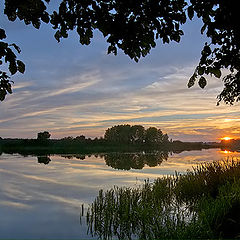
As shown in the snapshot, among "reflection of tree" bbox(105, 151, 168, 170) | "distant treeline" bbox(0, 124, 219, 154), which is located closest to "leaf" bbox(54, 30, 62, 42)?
"reflection of tree" bbox(105, 151, 168, 170)

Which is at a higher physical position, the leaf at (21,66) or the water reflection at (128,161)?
the leaf at (21,66)

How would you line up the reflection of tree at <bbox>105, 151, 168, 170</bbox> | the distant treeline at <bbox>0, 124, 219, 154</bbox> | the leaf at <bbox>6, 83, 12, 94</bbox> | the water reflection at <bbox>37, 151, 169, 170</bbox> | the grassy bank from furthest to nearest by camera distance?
the distant treeline at <bbox>0, 124, 219, 154</bbox> → the water reflection at <bbox>37, 151, 169, 170</bbox> → the reflection of tree at <bbox>105, 151, 168, 170</bbox> → the grassy bank → the leaf at <bbox>6, 83, 12, 94</bbox>

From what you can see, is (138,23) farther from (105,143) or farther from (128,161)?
(105,143)

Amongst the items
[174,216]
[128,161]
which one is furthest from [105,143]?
[174,216]

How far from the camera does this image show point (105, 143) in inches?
3671

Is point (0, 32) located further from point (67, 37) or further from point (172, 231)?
point (172, 231)

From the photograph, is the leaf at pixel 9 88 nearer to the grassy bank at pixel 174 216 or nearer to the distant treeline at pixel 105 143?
the grassy bank at pixel 174 216

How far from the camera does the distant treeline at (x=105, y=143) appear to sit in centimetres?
9013

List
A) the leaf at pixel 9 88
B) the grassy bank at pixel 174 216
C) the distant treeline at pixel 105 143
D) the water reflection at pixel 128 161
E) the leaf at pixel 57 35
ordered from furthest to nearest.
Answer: the distant treeline at pixel 105 143 < the water reflection at pixel 128 161 < the grassy bank at pixel 174 216 < the leaf at pixel 57 35 < the leaf at pixel 9 88

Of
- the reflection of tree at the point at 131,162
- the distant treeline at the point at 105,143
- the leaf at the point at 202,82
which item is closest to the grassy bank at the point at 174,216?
the leaf at the point at 202,82

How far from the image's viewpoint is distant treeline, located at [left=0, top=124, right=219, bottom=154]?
3548 inches

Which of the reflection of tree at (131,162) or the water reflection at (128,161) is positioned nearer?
the reflection of tree at (131,162)

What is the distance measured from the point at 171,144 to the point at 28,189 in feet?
367

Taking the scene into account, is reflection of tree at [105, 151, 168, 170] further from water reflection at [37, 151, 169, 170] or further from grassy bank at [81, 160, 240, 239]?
grassy bank at [81, 160, 240, 239]
